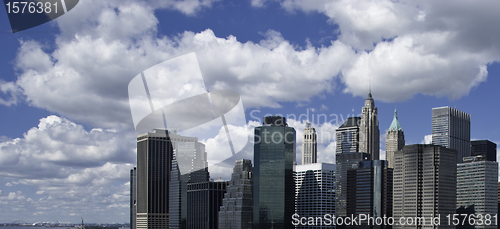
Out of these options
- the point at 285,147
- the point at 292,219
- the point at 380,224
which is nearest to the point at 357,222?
the point at 380,224

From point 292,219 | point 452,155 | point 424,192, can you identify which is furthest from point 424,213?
point 292,219

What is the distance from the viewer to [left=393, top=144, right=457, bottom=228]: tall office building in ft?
603

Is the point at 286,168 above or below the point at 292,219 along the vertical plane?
above

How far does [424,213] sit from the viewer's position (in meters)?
184

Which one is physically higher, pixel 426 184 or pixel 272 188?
pixel 426 184

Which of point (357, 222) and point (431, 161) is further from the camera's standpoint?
point (357, 222)

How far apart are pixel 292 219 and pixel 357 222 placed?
22.5m

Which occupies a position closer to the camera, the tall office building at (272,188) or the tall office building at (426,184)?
the tall office building at (426,184)

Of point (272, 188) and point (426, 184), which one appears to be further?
point (272, 188)

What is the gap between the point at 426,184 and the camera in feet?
611

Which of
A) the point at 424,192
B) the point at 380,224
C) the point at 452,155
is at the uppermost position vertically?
the point at 452,155

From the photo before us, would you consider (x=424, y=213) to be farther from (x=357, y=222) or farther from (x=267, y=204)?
(x=267, y=204)

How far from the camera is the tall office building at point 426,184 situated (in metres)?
184

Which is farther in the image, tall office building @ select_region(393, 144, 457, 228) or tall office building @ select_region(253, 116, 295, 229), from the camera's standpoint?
tall office building @ select_region(253, 116, 295, 229)
